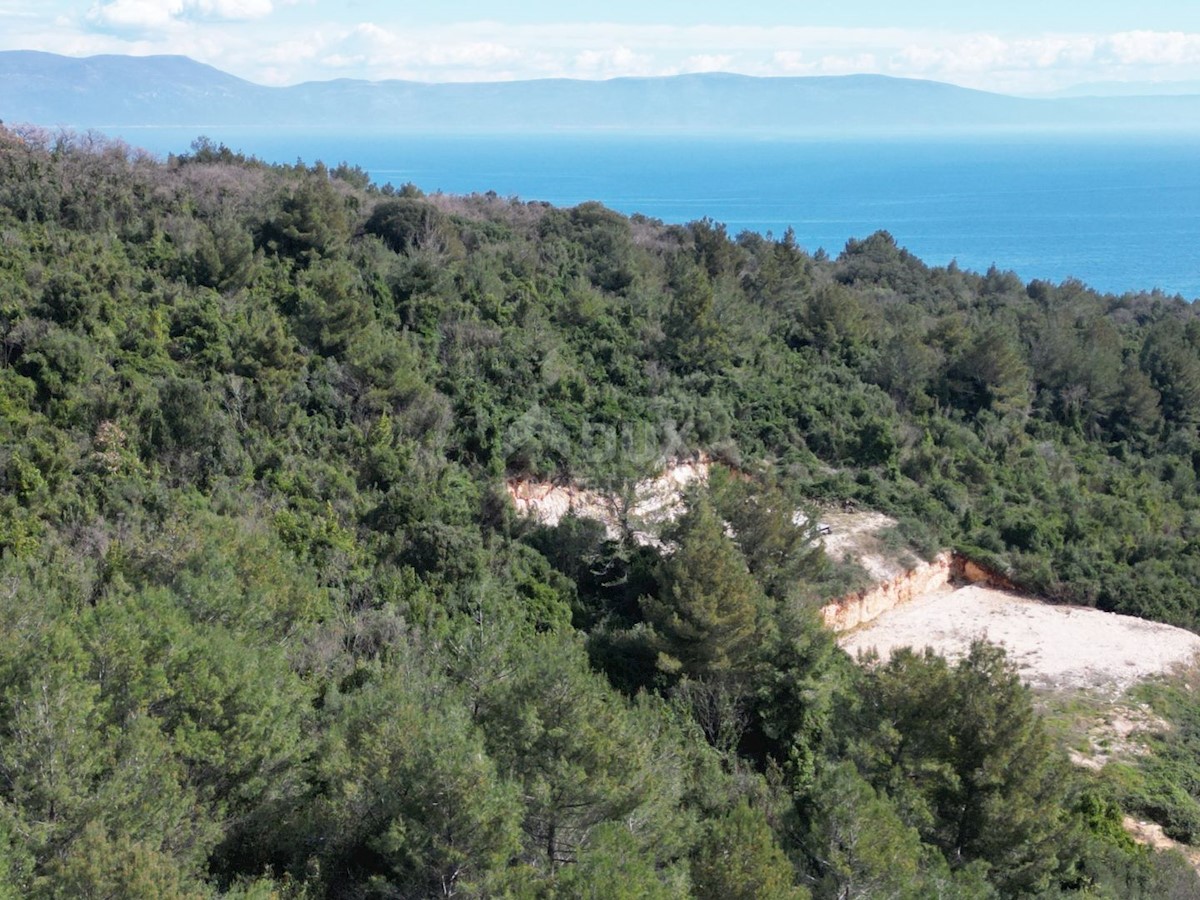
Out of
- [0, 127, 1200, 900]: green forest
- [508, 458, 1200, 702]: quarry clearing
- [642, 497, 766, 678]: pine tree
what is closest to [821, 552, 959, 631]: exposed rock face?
[508, 458, 1200, 702]: quarry clearing

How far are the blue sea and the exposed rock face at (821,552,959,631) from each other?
42662 millimetres

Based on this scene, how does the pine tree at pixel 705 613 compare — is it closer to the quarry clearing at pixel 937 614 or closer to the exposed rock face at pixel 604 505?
the quarry clearing at pixel 937 614

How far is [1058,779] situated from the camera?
45.7 ft

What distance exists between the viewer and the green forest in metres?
11.2

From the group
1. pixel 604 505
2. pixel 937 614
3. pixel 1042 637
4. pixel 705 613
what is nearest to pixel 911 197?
pixel 937 614

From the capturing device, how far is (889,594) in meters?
25.3

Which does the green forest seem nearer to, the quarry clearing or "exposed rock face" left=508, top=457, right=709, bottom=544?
"exposed rock face" left=508, top=457, right=709, bottom=544

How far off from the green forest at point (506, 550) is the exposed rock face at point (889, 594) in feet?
1.81

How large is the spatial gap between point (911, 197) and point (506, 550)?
419ft

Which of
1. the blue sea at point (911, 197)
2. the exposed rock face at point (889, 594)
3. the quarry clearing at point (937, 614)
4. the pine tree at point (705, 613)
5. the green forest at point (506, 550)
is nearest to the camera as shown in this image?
the green forest at point (506, 550)

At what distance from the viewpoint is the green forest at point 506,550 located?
1120 cm

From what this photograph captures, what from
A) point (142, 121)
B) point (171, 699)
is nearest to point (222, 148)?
point (171, 699)

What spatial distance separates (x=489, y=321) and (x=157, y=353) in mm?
9023

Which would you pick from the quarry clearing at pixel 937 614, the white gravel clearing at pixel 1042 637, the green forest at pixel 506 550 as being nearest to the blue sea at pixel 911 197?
the green forest at pixel 506 550
